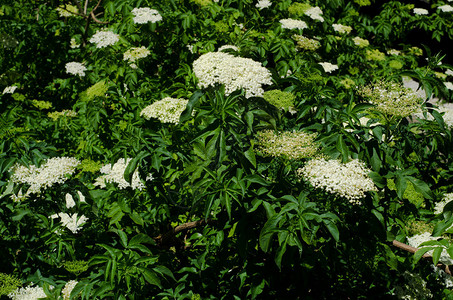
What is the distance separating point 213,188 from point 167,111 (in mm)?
990

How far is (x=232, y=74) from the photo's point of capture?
8.53 feet

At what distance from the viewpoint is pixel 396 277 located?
3166mm

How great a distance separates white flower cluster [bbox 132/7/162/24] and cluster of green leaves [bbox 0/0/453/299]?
0.26ft

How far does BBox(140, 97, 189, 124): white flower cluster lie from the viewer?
121 inches

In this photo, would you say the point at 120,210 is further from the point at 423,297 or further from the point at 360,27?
the point at 360,27

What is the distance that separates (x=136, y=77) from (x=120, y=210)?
145 centimetres

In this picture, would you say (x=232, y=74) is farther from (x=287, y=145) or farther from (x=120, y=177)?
(x=120, y=177)

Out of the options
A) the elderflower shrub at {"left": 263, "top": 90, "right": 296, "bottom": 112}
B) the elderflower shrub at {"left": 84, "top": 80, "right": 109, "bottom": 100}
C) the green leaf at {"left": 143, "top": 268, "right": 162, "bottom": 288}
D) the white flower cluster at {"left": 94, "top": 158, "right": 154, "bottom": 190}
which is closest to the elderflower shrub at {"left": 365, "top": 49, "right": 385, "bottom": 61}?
the elderflower shrub at {"left": 263, "top": 90, "right": 296, "bottom": 112}

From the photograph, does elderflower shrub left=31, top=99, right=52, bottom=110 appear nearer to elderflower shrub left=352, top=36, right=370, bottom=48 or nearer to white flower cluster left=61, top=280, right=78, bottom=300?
white flower cluster left=61, top=280, right=78, bottom=300

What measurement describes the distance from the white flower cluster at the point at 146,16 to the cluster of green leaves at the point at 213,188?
79 mm

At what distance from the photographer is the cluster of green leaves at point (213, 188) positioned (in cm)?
230

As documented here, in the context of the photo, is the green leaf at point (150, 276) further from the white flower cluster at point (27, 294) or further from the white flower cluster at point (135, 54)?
the white flower cluster at point (135, 54)

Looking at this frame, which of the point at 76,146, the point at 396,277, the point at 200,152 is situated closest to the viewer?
the point at 200,152

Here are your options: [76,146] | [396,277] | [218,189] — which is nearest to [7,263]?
[76,146]
